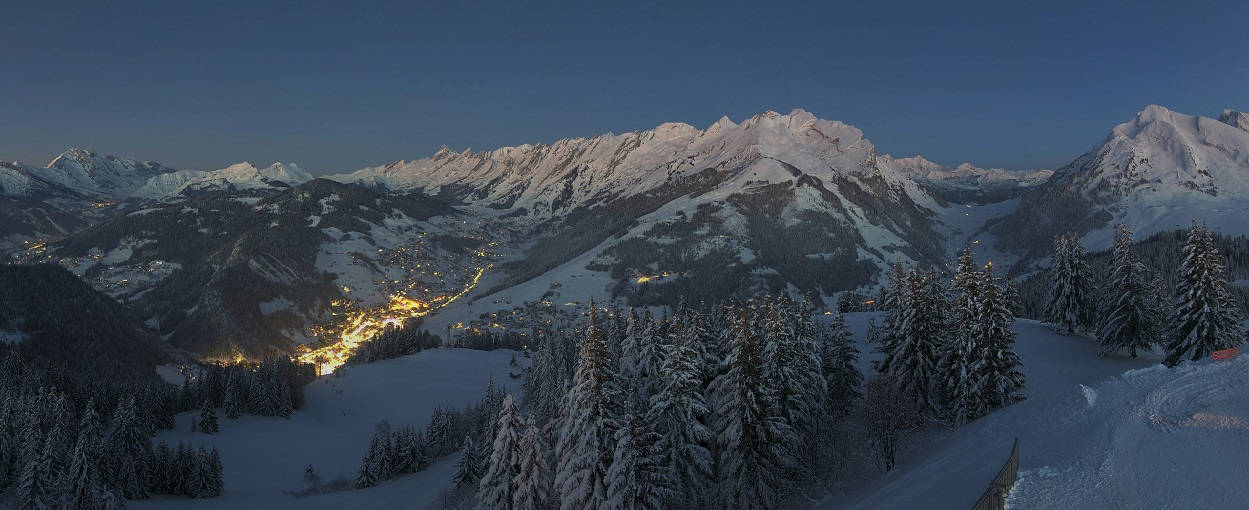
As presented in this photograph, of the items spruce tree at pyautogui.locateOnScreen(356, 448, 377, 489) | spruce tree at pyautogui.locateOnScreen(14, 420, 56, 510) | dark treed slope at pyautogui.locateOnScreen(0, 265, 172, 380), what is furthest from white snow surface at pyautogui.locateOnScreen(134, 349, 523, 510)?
dark treed slope at pyautogui.locateOnScreen(0, 265, 172, 380)

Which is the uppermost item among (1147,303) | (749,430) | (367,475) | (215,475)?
(1147,303)

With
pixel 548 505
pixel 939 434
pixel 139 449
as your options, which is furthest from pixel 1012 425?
pixel 139 449

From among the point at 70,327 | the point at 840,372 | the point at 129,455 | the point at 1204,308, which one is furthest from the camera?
the point at 70,327

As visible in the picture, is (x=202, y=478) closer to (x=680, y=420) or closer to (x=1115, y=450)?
(x=680, y=420)

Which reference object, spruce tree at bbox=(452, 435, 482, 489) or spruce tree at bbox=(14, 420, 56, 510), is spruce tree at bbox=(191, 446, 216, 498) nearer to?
spruce tree at bbox=(14, 420, 56, 510)

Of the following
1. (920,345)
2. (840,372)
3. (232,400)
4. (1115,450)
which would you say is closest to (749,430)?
(920,345)

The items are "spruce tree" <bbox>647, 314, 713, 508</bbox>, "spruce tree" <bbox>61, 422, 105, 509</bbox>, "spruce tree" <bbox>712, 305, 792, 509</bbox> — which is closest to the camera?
"spruce tree" <bbox>647, 314, 713, 508</bbox>

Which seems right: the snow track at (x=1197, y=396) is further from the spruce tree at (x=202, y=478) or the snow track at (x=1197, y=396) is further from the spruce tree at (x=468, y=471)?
the spruce tree at (x=202, y=478)
